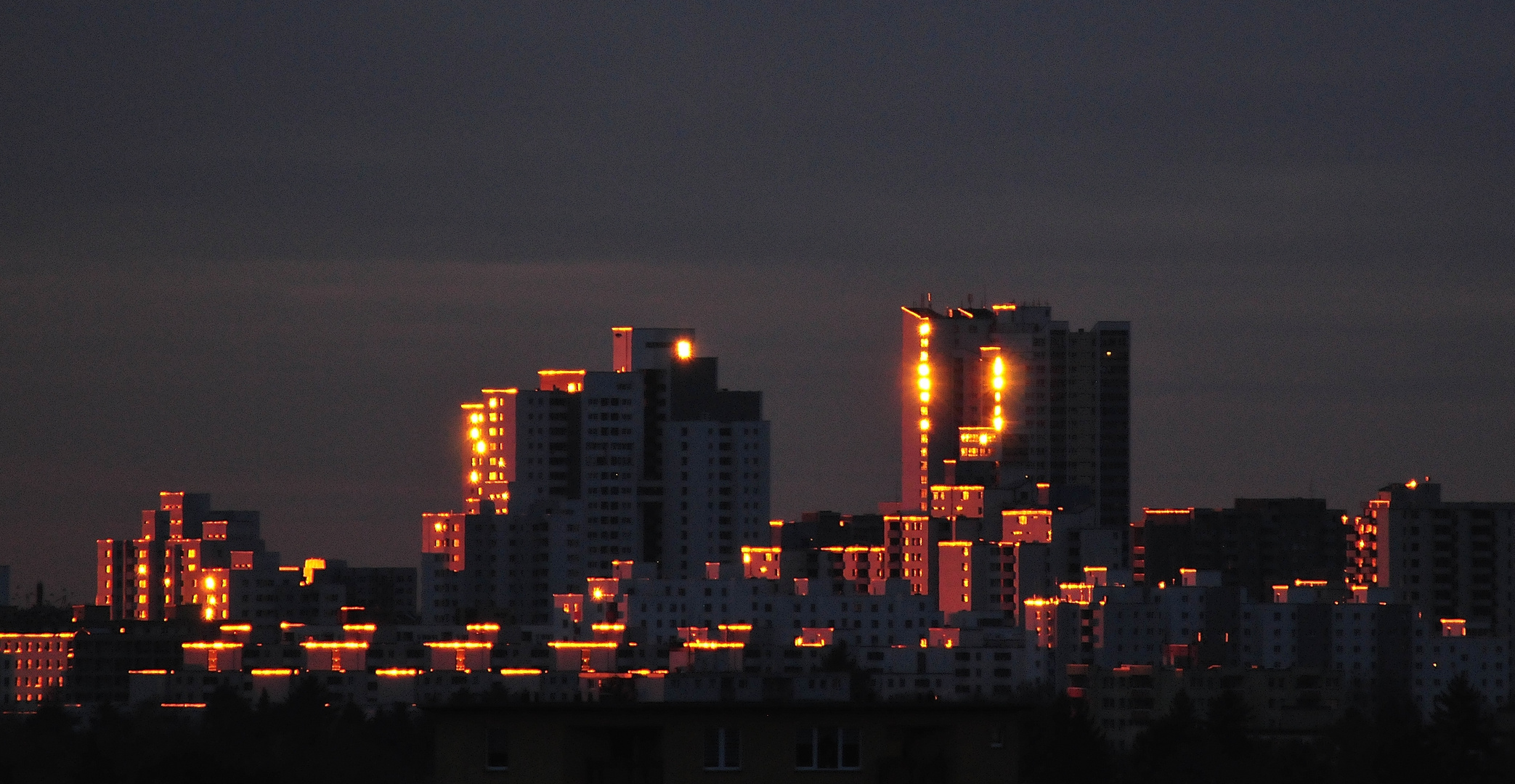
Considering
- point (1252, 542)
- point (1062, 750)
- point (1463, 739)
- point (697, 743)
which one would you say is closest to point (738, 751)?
point (697, 743)

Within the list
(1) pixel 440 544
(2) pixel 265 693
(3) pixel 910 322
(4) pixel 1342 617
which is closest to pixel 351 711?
(2) pixel 265 693

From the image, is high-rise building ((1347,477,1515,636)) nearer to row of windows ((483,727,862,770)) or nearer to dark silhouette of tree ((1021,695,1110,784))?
dark silhouette of tree ((1021,695,1110,784))

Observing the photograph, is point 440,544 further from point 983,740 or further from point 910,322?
point 983,740

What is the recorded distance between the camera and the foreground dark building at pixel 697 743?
3256 cm

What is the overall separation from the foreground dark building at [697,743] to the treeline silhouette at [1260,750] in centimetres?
4663

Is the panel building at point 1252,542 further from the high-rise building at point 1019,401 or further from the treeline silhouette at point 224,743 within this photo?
the treeline silhouette at point 224,743

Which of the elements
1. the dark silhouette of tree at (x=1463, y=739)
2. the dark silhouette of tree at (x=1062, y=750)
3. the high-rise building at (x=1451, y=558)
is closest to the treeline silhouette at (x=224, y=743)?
the dark silhouette of tree at (x=1062, y=750)

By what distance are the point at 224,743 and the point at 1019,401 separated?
63.7 m

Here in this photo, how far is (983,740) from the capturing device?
33438mm

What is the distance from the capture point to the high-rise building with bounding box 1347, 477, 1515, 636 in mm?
126375

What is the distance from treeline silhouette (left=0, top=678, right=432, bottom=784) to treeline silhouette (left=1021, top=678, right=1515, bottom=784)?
17.0 metres

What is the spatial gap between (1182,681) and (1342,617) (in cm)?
1352

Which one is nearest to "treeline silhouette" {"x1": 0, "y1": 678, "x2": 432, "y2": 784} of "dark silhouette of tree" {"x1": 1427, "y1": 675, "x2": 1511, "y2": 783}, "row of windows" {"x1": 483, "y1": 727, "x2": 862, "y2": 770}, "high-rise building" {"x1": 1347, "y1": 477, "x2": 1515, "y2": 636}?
"dark silhouette of tree" {"x1": 1427, "y1": 675, "x2": 1511, "y2": 783}

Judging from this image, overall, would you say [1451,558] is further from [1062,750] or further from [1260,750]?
[1062,750]
